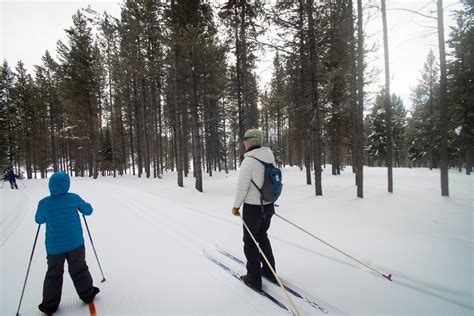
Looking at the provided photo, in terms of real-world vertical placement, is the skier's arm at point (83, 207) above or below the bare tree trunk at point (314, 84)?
below

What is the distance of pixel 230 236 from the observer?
19.0ft

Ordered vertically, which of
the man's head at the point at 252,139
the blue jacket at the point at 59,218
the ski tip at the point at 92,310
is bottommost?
the ski tip at the point at 92,310

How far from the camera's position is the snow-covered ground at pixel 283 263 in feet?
10.1

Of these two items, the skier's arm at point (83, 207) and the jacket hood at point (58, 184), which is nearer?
the jacket hood at point (58, 184)

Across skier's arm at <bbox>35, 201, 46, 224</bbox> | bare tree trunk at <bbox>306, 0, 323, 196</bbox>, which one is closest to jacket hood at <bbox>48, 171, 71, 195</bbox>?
skier's arm at <bbox>35, 201, 46, 224</bbox>

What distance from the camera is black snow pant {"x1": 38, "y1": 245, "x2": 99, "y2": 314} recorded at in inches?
111

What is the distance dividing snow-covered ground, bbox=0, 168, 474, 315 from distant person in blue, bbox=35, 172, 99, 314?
0.30m

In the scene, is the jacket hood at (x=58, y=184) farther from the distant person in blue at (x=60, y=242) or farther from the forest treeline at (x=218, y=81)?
the forest treeline at (x=218, y=81)

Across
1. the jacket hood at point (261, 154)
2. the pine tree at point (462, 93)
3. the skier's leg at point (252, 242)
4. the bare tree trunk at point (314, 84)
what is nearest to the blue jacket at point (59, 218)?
the skier's leg at point (252, 242)

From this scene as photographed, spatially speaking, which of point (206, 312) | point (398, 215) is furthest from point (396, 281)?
point (398, 215)

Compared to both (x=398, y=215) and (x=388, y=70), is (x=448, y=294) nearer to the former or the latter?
(x=398, y=215)

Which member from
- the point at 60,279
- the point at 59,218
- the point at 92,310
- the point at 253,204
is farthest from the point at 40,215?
the point at 253,204

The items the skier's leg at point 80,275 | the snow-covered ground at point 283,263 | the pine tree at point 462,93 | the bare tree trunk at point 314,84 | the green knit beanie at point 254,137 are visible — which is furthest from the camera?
the pine tree at point 462,93

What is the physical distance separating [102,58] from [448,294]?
3094 cm
